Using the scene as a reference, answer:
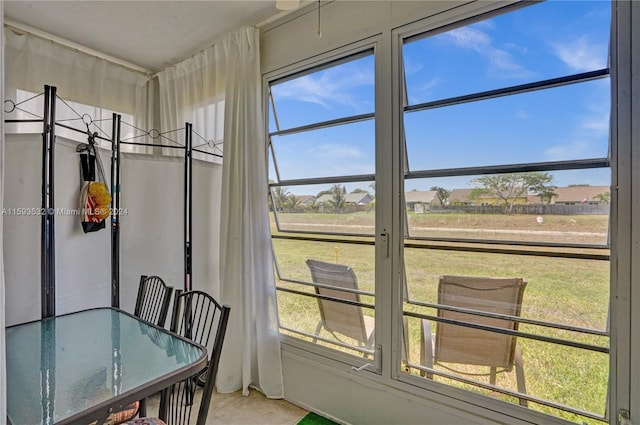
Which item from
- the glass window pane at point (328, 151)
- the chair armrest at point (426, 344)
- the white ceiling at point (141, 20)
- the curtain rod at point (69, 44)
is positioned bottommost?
the chair armrest at point (426, 344)

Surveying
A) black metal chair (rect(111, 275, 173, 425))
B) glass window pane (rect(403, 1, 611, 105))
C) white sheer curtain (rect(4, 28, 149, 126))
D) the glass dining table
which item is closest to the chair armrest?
the glass dining table

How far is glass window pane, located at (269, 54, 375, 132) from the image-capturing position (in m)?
2.05

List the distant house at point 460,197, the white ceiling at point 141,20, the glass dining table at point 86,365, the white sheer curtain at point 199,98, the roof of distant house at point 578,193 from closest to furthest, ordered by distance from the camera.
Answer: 1. the glass dining table at point 86,365
2. the roof of distant house at point 578,193
3. the distant house at point 460,197
4. the white ceiling at point 141,20
5. the white sheer curtain at point 199,98

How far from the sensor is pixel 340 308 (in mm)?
2186

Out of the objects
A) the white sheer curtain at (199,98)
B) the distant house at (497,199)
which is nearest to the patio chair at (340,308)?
the distant house at (497,199)

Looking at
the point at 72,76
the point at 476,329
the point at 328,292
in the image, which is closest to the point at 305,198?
the point at 328,292

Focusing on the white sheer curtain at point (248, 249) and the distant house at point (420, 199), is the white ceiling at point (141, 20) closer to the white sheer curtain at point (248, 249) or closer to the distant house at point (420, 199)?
the white sheer curtain at point (248, 249)

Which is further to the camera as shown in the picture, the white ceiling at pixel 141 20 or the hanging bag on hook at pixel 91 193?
the white ceiling at pixel 141 20

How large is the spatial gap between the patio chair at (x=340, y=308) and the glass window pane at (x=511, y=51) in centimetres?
118

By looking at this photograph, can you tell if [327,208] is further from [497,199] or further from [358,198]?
[497,199]

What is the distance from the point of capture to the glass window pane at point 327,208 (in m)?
2.06

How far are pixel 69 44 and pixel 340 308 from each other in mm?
2995

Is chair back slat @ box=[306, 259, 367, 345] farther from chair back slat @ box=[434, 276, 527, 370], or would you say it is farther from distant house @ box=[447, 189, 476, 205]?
distant house @ box=[447, 189, 476, 205]

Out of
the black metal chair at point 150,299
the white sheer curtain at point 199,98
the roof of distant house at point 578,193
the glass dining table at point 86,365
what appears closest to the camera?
the glass dining table at point 86,365
